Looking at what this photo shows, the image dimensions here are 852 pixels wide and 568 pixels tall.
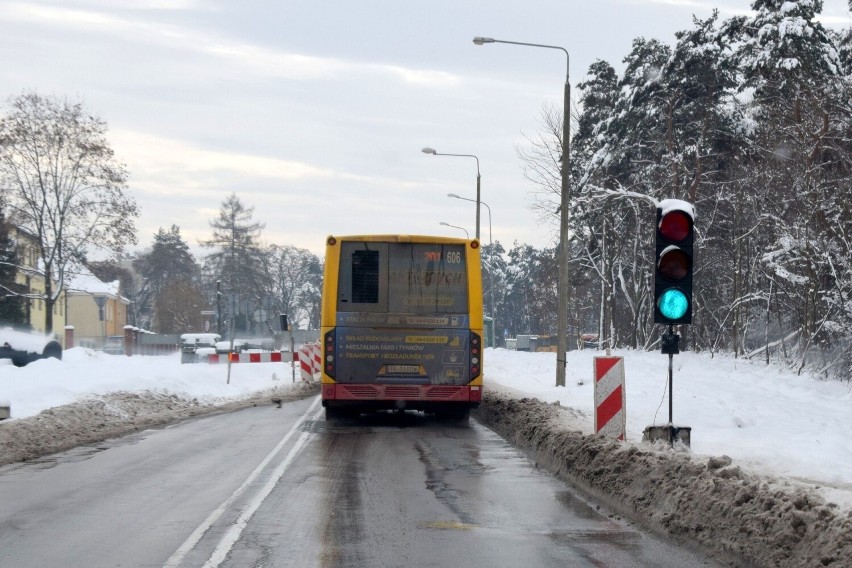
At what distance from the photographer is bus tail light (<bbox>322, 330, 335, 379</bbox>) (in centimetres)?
1794

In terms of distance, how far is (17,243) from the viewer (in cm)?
6194

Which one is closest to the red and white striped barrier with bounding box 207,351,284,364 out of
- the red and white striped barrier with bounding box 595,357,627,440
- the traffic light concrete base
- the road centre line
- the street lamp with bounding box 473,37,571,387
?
the street lamp with bounding box 473,37,571,387

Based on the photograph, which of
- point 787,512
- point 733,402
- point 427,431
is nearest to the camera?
point 787,512

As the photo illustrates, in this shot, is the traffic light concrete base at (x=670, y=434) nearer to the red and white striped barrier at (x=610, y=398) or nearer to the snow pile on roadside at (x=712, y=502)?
the snow pile on roadside at (x=712, y=502)

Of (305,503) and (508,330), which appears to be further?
(508,330)

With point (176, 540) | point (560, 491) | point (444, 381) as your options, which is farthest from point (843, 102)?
point (176, 540)

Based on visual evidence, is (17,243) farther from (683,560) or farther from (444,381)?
(683,560)

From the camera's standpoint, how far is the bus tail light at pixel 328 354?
17.9 m

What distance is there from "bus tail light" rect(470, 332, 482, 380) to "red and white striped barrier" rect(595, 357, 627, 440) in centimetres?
540

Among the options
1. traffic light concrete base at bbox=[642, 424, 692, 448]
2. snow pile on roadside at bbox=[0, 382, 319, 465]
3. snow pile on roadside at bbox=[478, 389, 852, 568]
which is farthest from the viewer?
snow pile on roadside at bbox=[0, 382, 319, 465]

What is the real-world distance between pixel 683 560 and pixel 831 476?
223 cm

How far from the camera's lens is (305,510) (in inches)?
372

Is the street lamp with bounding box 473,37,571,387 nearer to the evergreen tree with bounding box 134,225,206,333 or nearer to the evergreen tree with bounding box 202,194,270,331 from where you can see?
the evergreen tree with bounding box 202,194,270,331

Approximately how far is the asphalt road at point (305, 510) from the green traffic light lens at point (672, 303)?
2.11 m
